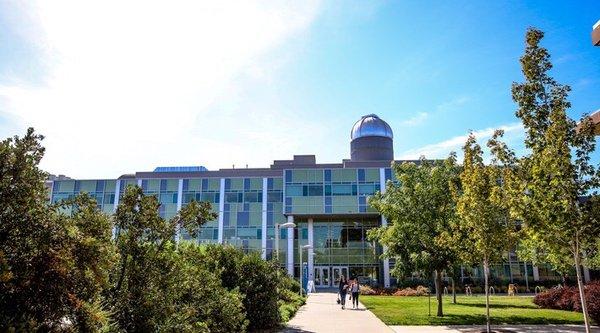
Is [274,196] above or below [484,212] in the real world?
above

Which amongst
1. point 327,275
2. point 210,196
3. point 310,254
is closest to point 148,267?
point 310,254

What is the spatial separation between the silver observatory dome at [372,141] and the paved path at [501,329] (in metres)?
44.3

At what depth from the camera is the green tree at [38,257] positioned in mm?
3938

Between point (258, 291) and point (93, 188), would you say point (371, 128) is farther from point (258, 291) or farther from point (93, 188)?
point (258, 291)

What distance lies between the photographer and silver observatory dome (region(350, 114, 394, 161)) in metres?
59.7

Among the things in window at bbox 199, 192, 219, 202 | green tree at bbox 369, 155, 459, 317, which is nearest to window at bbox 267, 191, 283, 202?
window at bbox 199, 192, 219, 202

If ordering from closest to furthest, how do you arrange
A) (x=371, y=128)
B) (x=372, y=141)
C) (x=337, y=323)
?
(x=337, y=323) < (x=372, y=141) < (x=371, y=128)

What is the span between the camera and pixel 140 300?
594 cm

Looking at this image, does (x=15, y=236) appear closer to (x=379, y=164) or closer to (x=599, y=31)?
(x=599, y=31)

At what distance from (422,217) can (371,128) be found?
144 ft

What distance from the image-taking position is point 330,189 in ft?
160

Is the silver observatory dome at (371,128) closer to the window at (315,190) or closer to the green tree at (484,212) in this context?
the window at (315,190)

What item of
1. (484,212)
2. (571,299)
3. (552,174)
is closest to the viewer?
(552,174)

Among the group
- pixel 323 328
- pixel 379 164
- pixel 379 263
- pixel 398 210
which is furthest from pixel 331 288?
pixel 323 328
